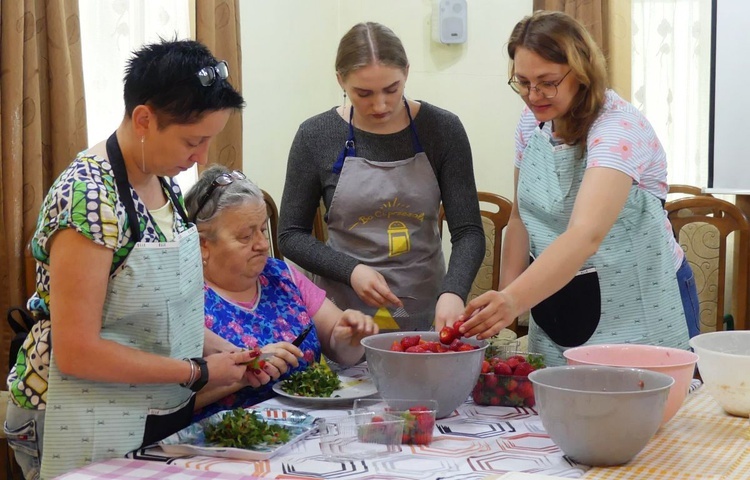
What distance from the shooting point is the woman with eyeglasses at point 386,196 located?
7.16ft

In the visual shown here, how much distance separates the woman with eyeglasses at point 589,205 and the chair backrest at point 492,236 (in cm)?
171

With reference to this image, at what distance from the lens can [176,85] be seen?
1.44 m

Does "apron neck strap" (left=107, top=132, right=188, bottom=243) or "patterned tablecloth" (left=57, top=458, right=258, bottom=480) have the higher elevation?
"apron neck strap" (left=107, top=132, right=188, bottom=243)

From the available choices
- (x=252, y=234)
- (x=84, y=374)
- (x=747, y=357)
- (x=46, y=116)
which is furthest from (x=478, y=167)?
(x=84, y=374)

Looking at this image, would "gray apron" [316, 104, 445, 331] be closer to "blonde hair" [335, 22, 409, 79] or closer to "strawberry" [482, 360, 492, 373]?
"blonde hair" [335, 22, 409, 79]

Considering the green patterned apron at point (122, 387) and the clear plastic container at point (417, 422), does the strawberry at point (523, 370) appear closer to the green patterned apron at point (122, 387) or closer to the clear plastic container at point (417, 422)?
the clear plastic container at point (417, 422)

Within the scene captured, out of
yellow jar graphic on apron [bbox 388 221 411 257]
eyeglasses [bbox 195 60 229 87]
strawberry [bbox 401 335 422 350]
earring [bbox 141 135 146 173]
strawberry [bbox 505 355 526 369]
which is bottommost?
strawberry [bbox 505 355 526 369]

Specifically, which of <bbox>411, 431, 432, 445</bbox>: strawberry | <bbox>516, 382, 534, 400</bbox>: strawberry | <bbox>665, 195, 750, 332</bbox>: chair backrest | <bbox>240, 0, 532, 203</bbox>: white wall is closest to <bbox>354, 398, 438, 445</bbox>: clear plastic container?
<bbox>411, 431, 432, 445</bbox>: strawberry

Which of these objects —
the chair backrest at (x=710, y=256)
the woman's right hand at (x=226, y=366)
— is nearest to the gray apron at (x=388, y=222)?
the woman's right hand at (x=226, y=366)

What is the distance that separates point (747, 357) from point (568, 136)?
57cm

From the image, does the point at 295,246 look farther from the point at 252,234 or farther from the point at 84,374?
the point at 84,374

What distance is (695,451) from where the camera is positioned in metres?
1.37

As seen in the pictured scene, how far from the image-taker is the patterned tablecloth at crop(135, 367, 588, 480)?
1.29 metres

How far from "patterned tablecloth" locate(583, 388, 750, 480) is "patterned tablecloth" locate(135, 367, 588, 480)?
8cm
